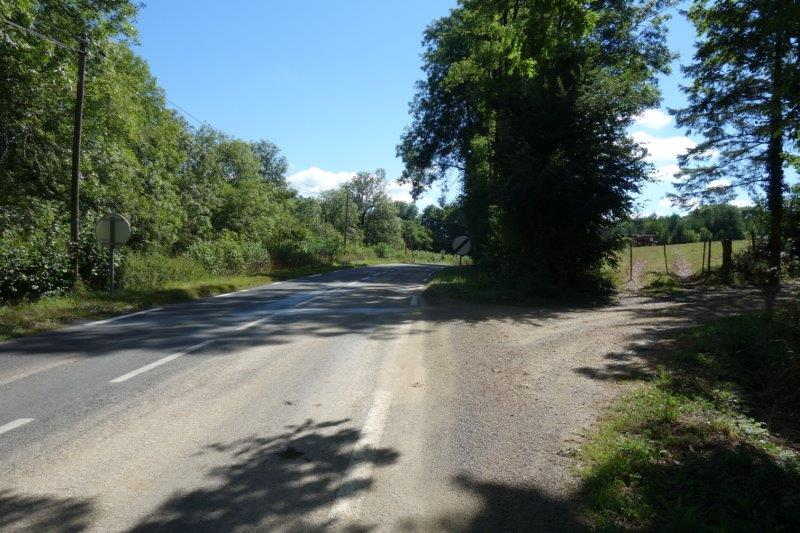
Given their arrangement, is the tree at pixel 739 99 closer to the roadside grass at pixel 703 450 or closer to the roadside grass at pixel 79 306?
the roadside grass at pixel 703 450

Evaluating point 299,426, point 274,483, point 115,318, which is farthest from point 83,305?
point 274,483

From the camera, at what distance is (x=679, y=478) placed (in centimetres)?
361

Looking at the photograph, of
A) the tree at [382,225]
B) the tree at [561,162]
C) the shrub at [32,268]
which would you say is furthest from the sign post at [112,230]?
the tree at [382,225]

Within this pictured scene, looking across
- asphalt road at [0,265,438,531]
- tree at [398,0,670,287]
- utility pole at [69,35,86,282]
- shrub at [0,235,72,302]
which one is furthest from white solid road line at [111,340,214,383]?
tree at [398,0,670,287]

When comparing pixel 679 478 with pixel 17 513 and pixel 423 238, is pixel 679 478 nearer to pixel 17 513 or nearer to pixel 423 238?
pixel 17 513

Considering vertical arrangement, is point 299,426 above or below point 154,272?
below

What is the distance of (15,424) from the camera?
15.0ft

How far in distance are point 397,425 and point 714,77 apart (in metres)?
19.6

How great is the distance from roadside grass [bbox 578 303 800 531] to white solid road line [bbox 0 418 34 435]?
15.5 feet

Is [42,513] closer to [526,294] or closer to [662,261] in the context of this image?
[526,294]

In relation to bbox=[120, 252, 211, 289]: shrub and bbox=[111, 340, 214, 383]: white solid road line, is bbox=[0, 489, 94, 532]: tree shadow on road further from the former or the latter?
Answer: bbox=[120, 252, 211, 289]: shrub

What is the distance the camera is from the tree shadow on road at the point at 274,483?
3102 mm

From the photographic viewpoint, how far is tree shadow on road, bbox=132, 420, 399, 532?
3.10 meters

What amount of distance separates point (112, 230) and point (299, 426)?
13.0 m
